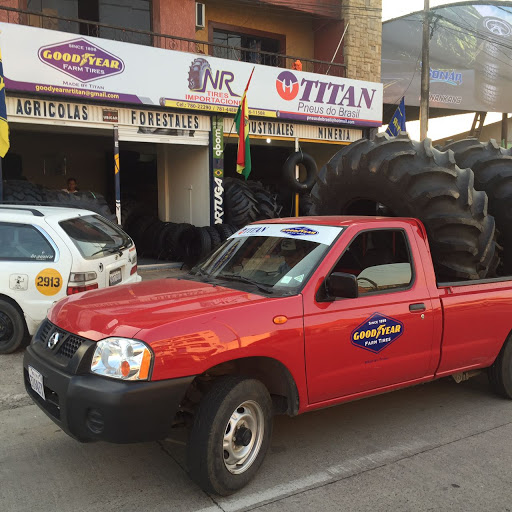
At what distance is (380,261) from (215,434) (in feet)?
7.89

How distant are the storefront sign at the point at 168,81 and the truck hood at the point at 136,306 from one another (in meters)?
7.64

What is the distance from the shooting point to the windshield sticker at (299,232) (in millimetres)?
3832

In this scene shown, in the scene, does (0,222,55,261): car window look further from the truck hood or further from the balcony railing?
the balcony railing

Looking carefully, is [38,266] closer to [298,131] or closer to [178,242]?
[178,242]

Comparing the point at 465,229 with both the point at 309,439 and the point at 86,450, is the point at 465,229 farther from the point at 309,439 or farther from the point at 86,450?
the point at 86,450

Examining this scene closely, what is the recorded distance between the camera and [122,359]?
2900 mm

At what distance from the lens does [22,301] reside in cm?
592

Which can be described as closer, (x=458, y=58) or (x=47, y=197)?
Answer: (x=47, y=197)

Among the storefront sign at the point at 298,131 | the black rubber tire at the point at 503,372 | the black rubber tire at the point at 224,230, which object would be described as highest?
the storefront sign at the point at 298,131

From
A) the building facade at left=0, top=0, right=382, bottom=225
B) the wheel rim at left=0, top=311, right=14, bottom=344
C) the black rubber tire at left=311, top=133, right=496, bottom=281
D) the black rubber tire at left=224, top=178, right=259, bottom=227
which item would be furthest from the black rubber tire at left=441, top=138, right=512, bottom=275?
the building facade at left=0, top=0, right=382, bottom=225

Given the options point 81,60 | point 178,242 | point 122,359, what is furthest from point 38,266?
point 178,242

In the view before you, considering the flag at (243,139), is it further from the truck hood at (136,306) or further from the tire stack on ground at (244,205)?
the truck hood at (136,306)

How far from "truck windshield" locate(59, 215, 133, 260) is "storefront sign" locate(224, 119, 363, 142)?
21.1 ft

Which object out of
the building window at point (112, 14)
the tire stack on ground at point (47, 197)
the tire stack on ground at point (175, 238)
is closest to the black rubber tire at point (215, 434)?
the tire stack on ground at point (47, 197)
